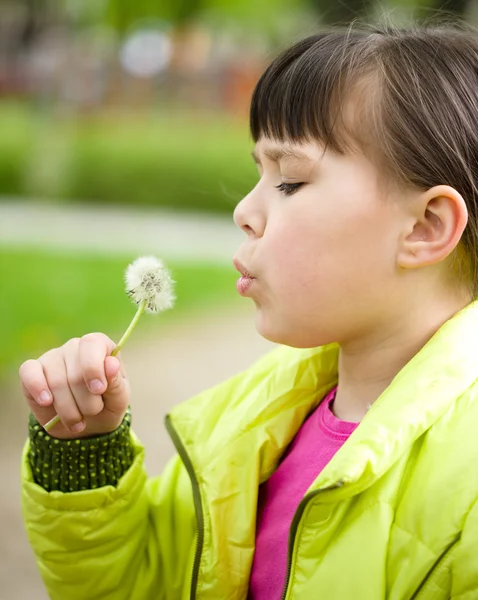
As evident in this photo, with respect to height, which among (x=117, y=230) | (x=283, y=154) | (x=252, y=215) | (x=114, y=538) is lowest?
Answer: (x=114, y=538)

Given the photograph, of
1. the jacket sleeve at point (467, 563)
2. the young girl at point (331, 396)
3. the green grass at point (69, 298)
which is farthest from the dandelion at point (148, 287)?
the green grass at point (69, 298)

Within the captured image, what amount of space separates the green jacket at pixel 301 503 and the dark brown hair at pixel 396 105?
0.28 meters

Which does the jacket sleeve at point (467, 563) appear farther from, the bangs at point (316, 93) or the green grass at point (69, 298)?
the green grass at point (69, 298)

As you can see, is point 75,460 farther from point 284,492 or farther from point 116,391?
point 284,492

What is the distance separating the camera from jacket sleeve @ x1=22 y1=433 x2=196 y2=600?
5.77 ft

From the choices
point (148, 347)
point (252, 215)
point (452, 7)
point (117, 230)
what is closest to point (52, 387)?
point (252, 215)

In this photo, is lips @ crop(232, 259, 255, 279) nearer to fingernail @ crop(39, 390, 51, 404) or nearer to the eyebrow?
the eyebrow

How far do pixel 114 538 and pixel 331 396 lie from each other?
20.4 inches

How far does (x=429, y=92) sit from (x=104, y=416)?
33.6 inches

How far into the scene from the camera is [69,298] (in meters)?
5.93

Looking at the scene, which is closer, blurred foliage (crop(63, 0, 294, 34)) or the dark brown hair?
the dark brown hair

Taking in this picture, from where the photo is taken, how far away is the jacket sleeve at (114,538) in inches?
69.2

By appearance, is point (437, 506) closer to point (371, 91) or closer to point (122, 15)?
point (371, 91)

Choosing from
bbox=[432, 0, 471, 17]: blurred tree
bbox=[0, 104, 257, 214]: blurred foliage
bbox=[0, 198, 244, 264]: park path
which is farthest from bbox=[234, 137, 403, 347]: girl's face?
bbox=[0, 104, 257, 214]: blurred foliage
